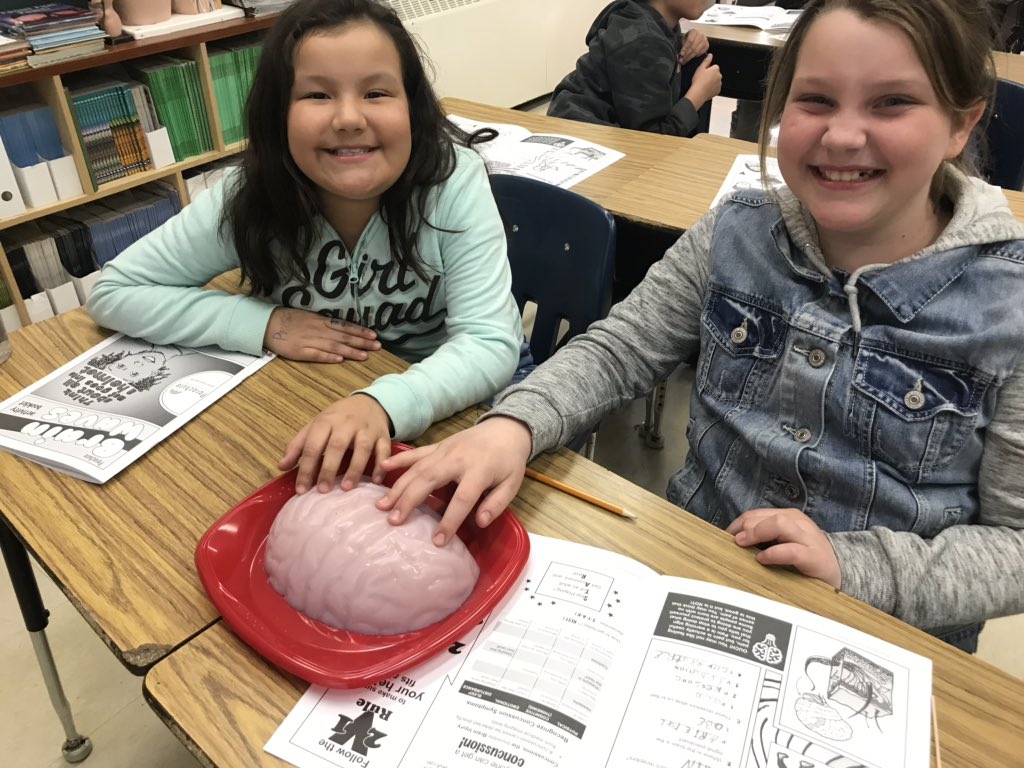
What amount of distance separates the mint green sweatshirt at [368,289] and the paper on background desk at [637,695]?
1.30 feet

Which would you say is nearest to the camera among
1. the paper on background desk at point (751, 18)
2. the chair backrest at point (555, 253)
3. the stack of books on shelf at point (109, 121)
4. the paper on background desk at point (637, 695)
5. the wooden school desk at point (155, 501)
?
the paper on background desk at point (637, 695)

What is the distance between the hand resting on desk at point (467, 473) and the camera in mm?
740

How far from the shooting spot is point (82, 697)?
4.89 ft

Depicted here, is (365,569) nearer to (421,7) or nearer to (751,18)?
(751,18)

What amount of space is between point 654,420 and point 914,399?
4.10 feet

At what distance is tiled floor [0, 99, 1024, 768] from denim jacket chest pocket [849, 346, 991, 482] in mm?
1009

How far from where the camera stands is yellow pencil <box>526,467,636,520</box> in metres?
0.81

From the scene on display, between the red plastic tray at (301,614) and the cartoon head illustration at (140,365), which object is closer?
the red plastic tray at (301,614)

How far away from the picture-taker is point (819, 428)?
2.99 feet

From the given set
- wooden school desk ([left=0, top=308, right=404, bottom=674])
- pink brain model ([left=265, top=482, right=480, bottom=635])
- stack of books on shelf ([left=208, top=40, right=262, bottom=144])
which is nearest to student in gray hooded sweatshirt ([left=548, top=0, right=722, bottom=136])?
stack of books on shelf ([left=208, top=40, right=262, bottom=144])

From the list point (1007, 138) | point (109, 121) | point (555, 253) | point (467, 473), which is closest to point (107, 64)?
point (109, 121)

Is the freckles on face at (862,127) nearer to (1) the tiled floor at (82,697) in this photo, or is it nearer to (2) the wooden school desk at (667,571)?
(2) the wooden school desk at (667,571)

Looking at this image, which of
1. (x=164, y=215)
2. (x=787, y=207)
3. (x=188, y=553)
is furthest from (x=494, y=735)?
(x=164, y=215)

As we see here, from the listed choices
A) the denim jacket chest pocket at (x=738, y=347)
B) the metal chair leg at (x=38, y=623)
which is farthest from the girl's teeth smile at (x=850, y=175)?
the metal chair leg at (x=38, y=623)
